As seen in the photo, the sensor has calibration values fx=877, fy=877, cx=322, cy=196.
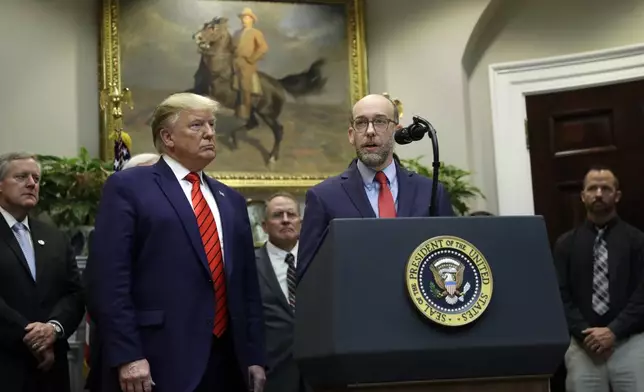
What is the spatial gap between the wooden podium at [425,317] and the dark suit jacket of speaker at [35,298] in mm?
1804

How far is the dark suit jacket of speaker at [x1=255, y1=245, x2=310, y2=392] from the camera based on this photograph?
12.1 feet

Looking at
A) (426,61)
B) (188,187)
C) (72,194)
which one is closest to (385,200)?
(188,187)

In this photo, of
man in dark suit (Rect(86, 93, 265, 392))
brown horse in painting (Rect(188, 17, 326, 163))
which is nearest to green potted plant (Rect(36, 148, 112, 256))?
brown horse in painting (Rect(188, 17, 326, 163))

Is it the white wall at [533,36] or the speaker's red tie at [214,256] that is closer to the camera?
the speaker's red tie at [214,256]

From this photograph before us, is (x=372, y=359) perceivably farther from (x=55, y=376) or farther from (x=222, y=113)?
(x=222, y=113)

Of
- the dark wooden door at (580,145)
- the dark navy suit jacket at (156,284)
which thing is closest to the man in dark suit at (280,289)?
the dark navy suit jacket at (156,284)

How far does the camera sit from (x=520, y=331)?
177 cm

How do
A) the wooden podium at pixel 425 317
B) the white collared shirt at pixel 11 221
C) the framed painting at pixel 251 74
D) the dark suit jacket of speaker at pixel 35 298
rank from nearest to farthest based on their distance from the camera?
the wooden podium at pixel 425 317 < the dark suit jacket of speaker at pixel 35 298 < the white collared shirt at pixel 11 221 < the framed painting at pixel 251 74

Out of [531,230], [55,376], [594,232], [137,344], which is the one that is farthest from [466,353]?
[594,232]

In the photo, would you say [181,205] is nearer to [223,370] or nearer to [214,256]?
[214,256]

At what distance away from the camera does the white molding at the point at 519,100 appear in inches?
216

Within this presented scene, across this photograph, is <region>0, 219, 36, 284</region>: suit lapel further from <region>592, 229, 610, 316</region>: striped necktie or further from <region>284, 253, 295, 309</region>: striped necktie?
<region>592, 229, 610, 316</region>: striped necktie

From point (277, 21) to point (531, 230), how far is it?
13.7 feet

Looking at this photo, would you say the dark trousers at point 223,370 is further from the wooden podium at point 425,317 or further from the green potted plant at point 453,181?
the green potted plant at point 453,181
